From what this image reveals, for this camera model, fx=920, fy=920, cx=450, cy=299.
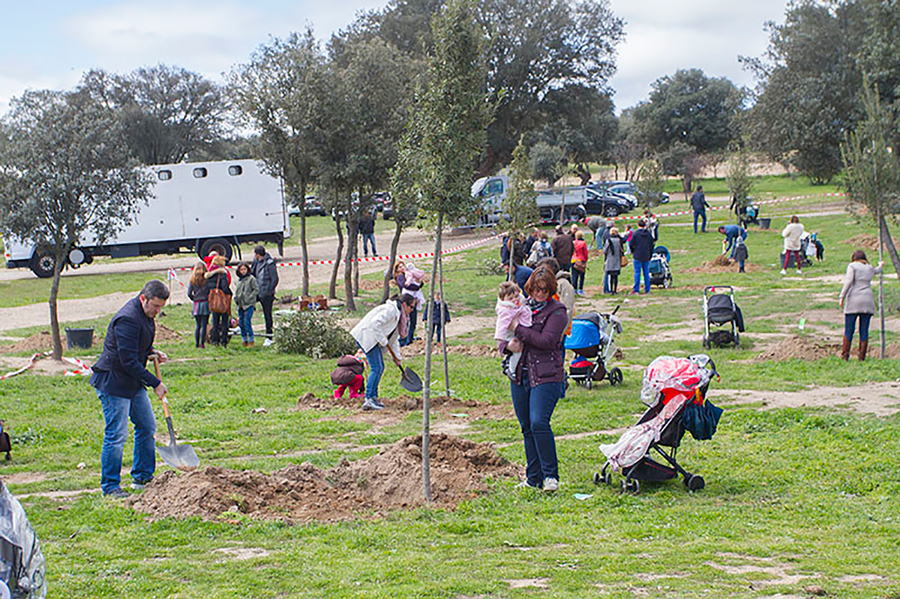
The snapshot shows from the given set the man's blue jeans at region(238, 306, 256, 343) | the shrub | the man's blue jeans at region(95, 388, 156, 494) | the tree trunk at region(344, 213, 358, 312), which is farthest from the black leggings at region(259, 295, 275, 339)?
the man's blue jeans at region(95, 388, 156, 494)

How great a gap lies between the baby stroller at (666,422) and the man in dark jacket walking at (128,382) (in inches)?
153

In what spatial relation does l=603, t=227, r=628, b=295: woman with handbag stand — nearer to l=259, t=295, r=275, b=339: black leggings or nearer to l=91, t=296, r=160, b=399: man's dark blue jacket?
l=259, t=295, r=275, b=339: black leggings

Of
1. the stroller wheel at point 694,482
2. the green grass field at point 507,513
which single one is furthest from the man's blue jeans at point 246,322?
the stroller wheel at point 694,482

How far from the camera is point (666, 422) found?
24.9 feet

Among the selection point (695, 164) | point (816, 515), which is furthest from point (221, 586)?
point (695, 164)

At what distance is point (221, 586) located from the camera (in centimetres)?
545

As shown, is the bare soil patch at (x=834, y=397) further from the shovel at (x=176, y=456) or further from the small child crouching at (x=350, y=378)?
the shovel at (x=176, y=456)

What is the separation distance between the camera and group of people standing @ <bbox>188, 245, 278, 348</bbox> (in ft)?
54.2

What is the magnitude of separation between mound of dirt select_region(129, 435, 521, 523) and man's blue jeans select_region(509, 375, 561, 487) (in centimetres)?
48

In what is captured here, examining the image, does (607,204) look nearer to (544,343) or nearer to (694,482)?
(694,482)

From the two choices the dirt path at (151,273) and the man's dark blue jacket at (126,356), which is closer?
the man's dark blue jacket at (126,356)

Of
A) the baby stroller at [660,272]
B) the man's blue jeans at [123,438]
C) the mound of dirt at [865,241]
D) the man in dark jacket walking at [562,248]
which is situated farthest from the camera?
the mound of dirt at [865,241]

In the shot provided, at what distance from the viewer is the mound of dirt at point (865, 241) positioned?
94.1 feet

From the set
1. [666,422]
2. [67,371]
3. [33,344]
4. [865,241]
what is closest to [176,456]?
[666,422]
